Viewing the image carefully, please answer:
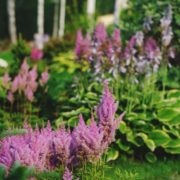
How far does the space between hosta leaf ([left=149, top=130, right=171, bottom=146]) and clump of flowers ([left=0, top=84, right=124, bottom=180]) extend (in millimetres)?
2675

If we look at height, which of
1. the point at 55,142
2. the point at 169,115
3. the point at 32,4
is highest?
the point at 55,142

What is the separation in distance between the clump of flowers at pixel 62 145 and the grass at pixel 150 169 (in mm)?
1410

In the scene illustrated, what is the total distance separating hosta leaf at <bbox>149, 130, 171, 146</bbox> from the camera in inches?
314

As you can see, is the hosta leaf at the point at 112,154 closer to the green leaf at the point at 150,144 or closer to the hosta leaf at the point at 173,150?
the green leaf at the point at 150,144

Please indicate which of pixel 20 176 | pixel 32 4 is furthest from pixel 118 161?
pixel 32 4

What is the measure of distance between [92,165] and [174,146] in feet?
8.81

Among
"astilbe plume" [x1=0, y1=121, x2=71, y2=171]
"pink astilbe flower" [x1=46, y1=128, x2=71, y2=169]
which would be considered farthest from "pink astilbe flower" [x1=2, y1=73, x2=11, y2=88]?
"pink astilbe flower" [x1=46, y1=128, x2=71, y2=169]

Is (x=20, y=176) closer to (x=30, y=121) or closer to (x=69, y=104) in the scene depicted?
(x=30, y=121)

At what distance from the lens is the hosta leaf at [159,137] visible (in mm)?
7973

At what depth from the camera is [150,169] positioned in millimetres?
7602

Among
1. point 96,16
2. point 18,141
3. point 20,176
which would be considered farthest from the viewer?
Answer: point 96,16

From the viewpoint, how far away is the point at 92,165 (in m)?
5.51

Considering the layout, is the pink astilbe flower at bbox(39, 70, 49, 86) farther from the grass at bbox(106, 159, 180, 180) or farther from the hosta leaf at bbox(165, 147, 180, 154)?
the hosta leaf at bbox(165, 147, 180, 154)

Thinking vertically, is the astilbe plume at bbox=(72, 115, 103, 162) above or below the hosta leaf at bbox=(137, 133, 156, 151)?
above
